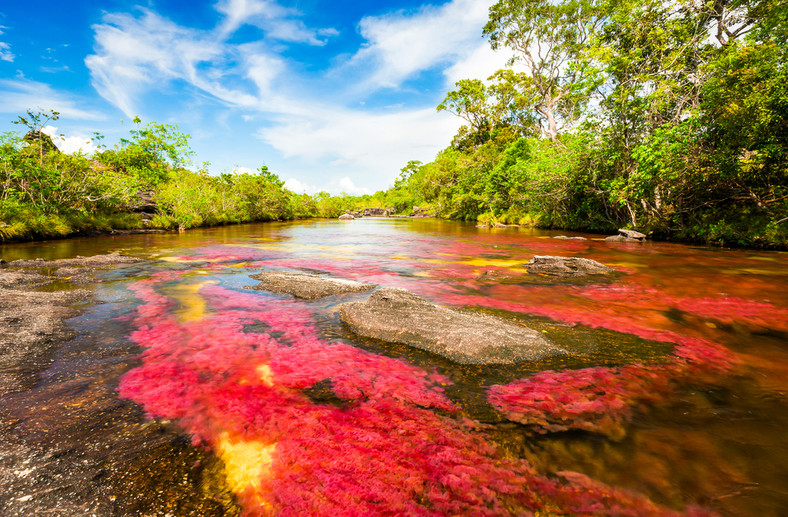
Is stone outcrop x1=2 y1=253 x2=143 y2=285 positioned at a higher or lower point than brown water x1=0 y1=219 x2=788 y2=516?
higher

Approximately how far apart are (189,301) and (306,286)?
6.99 ft

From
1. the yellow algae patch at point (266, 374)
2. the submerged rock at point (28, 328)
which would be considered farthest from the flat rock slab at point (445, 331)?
the submerged rock at point (28, 328)

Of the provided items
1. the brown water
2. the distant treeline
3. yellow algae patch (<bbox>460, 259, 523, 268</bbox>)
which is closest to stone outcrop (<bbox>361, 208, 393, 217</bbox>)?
the distant treeline

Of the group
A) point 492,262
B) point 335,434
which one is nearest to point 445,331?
point 335,434

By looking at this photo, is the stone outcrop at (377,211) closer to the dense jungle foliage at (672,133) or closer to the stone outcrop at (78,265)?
the dense jungle foliage at (672,133)

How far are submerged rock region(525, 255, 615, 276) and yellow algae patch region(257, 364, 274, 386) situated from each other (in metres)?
7.70

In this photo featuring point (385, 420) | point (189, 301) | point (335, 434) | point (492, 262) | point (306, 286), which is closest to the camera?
point (335, 434)

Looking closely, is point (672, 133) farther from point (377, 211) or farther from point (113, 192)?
point (377, 211)

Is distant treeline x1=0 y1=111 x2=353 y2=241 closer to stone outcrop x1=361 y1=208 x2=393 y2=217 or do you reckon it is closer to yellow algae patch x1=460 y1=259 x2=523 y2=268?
yellow algae patch x1=460 y1=259 x2=523 y2=268

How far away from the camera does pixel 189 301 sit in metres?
5.95

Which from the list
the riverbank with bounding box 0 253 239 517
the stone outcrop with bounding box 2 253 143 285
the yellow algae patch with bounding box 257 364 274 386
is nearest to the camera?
the riverbank with bounding box 0 253 239 517

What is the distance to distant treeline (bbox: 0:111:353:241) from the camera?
1390 centimetres

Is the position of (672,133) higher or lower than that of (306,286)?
higher

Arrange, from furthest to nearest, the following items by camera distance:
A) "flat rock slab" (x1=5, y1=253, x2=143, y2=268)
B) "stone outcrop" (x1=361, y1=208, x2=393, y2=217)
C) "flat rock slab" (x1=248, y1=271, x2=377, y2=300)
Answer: "stone outcrop" (x1=361, y1=208, x2=393, y2=217), "flat rock slab" (x1=5, y1=253, x2=143, y2=268), "flat rock slab" (x1=248, y1=271, x2=377, y2=300)
